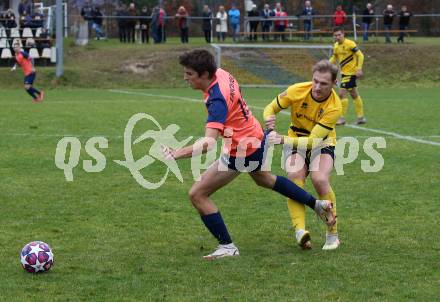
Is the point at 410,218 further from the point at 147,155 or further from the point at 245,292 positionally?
the point at 147,155

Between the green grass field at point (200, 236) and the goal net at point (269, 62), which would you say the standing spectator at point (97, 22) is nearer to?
the goal net at point (269, 62)

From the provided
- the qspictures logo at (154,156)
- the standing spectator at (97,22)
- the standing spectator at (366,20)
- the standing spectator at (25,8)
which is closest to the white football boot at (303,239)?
the qspictures logo at (154,156)

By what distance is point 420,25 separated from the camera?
46.2 metres

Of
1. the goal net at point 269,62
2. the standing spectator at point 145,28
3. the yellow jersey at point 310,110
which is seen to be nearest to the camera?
the yellow jersey at point 310,110

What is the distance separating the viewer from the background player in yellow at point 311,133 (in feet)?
23.4

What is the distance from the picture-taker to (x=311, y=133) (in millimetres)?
7273

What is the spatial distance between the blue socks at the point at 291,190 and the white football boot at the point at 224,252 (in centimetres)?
64

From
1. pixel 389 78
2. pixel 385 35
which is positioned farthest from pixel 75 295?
pixel 385 35

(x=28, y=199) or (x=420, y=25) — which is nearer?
(x=28, y=199)

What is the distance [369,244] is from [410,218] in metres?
1.25

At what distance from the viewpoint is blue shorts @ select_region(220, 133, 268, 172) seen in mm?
6852

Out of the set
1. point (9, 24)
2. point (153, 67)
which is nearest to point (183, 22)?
point (153, 67)

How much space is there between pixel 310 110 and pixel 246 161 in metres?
0.89

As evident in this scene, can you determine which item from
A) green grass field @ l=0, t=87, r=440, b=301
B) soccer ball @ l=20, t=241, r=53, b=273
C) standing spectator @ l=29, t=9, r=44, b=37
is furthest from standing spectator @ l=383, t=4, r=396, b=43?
soccer ball @ l=20, t=241, r=53, b=273
